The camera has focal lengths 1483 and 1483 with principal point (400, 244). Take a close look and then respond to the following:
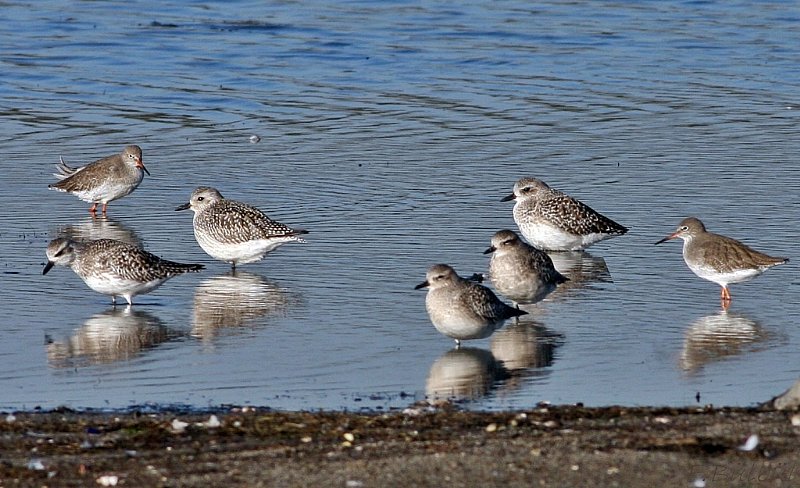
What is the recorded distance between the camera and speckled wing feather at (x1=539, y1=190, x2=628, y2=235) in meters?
15.2

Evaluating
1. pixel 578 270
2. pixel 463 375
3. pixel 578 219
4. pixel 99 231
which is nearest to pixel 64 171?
pixel 99 231

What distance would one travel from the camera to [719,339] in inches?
460

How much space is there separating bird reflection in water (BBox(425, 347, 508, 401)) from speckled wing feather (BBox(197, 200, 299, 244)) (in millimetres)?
3488

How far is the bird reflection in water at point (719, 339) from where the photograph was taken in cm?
1112

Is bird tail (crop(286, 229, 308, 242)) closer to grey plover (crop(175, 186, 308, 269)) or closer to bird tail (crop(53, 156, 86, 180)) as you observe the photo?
grey plover (crop(175, 186, 308, 269))

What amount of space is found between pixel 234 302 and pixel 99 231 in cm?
383

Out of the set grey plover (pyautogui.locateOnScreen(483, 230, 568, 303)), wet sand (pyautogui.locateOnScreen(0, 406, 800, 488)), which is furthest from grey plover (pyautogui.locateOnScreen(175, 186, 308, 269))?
wet sand (pyautogui.locateOnScreen(0, 406, 800, 488))

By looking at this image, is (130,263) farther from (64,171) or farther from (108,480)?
(64,171)

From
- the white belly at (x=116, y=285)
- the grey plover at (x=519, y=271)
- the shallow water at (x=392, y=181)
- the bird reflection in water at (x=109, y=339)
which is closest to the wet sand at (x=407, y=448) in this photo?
the shallow water at (x=392, y=181)

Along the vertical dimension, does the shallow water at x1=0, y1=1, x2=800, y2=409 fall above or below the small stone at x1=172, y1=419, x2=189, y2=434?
above

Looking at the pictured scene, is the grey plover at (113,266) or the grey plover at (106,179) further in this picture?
the grey plover at (106,179)

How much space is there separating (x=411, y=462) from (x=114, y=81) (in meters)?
17.3

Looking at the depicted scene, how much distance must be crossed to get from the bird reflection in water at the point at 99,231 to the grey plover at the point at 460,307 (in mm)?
4798

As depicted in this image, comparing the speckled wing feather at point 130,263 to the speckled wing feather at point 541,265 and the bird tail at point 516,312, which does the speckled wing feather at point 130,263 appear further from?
the bird tail at point 516,312
